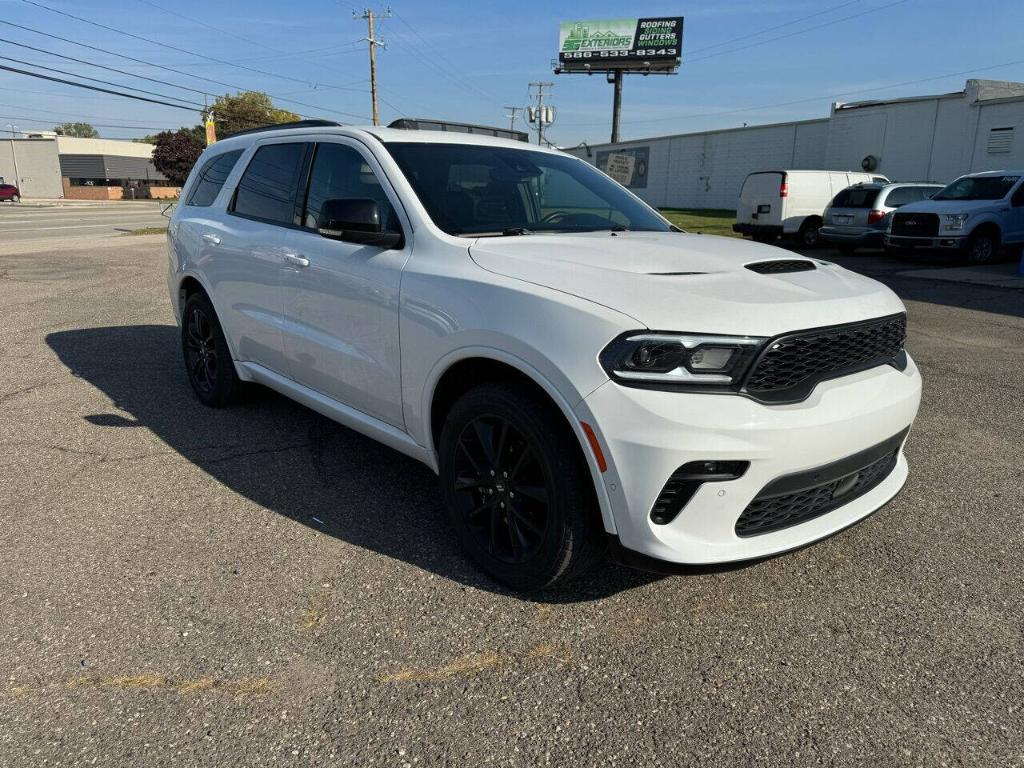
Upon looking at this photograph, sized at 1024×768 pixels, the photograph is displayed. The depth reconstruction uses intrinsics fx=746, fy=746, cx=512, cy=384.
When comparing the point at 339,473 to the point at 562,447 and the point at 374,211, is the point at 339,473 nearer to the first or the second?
the point at 374,211

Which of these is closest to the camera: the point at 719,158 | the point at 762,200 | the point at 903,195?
the point at 903,195

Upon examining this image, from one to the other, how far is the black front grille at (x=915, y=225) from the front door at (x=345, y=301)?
14683 millimetres

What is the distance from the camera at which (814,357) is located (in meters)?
2.58

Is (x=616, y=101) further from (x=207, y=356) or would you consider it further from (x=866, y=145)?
(x=207, y=356)

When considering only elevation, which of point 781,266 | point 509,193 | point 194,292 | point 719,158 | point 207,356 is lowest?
point 207,356

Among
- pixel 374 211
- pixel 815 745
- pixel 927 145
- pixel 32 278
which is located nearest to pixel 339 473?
pixel 374 211

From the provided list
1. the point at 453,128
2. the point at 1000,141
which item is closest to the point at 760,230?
the point at 1000,141

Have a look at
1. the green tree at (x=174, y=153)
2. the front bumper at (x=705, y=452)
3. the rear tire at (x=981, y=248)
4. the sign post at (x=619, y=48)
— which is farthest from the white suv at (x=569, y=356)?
the green tree at (x=174, y=153)

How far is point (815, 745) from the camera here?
7.13ft

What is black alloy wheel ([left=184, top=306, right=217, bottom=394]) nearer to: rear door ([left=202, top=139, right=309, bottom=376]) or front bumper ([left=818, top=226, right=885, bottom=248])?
rear door ([left=202, top=139, right=309, bottom=376])

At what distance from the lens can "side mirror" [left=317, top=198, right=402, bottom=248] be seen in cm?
317

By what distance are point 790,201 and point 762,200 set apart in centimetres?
76

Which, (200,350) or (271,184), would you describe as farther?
(200,350)

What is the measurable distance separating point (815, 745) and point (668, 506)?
79 centimetres
